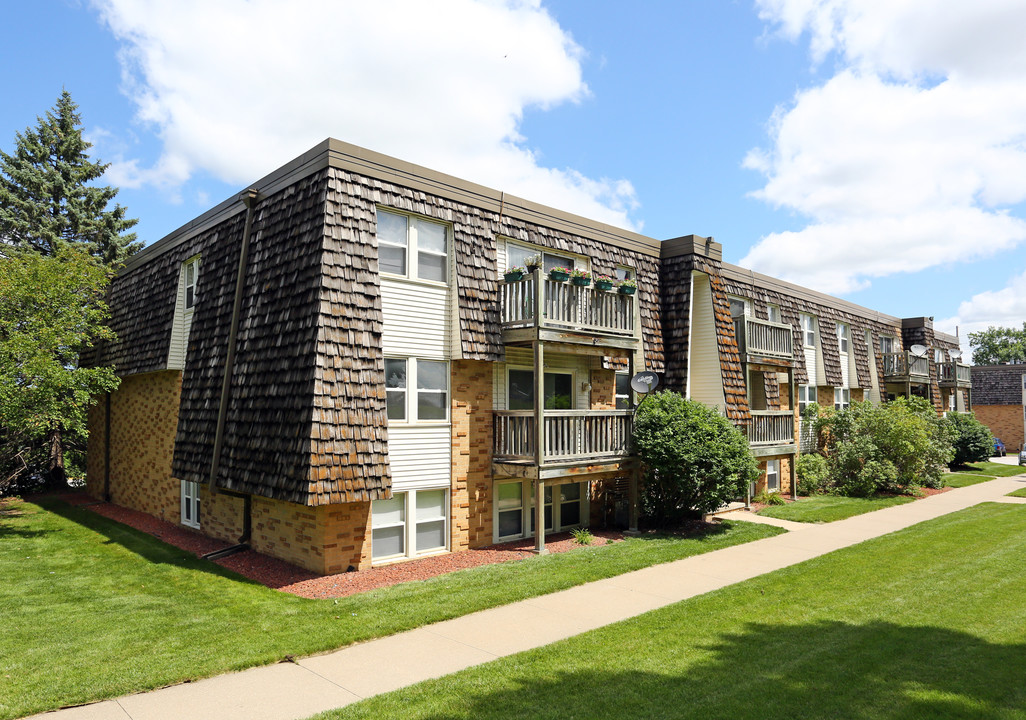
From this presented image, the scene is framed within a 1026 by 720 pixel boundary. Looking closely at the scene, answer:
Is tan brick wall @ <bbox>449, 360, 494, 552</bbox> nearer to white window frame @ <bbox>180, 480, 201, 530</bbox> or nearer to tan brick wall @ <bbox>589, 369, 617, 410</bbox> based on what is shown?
tan brick wall @ <bbox>589, 369, 617, 410</bbox>

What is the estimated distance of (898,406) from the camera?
878 inches

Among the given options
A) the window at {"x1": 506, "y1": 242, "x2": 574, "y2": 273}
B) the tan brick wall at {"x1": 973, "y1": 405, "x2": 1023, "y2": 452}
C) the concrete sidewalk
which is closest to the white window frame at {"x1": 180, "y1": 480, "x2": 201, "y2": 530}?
the window at {"x1": 506, "y1": 242, "x2": 574, "y2": 273}

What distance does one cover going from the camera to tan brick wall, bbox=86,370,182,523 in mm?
16078

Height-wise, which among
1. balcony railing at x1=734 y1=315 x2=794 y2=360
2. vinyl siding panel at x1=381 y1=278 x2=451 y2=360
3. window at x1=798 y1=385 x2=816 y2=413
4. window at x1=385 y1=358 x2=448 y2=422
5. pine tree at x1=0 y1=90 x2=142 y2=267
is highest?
pine tree at x1=0 y1=90 x2=142 y2=267

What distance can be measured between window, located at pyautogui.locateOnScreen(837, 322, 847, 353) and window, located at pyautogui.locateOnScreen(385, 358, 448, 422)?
20273mm

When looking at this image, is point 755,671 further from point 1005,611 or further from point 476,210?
point 476,210

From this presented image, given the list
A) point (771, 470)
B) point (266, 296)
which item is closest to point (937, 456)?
point (771, 470)

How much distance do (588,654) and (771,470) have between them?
52.8 feet

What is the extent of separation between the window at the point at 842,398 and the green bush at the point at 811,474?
4.73 meters

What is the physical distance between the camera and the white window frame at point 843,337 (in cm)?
2716

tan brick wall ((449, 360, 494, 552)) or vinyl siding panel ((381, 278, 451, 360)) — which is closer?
vinyl siding panel ((381, 278, 451, 360))

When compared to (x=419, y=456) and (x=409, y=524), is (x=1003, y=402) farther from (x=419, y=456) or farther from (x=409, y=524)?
(x=409, y=524)

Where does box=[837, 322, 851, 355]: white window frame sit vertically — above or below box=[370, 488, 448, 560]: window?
above

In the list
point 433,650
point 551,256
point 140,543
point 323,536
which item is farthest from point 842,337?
point 140,543
